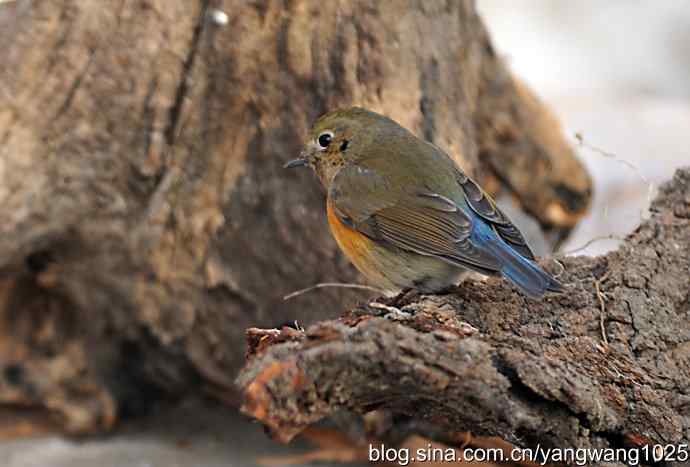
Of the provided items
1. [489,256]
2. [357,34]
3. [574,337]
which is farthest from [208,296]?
[574,337]

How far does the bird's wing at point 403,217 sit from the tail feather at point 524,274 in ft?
0.24

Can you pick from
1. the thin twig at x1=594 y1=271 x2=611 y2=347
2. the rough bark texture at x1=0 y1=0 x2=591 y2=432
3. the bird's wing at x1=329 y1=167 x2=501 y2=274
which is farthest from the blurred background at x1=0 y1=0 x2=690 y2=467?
the thin twig at x1=594 y1=271 x2=611 y2=347

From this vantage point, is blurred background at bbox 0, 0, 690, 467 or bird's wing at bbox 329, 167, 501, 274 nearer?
bird's wing at bbox 329, 167, 501, 274

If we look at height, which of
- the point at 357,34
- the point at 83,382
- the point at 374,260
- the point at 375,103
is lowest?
the point at 83,382

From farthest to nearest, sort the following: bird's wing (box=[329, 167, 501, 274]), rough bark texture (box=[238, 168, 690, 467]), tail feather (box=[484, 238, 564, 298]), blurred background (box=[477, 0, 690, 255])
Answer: blurred background (box=[477, 0, 690, 255]) → bird's wing (box=[329, 167, 501, 274]) → tail feather (box=[484, 238, 564, 298]) → rough bark texture (box=[238, 168, 690, 467])

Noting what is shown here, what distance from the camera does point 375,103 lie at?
4797 millimetres

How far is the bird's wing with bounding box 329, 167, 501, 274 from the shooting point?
370cm

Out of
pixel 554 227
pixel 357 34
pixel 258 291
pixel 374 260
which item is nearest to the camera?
pixel 374 260

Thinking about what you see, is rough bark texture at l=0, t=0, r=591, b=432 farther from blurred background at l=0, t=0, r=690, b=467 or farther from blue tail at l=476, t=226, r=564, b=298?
blue tail at l=476, t=226, r=564, b=298

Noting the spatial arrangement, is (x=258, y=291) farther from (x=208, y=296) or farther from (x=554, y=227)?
(x=554, y=227)

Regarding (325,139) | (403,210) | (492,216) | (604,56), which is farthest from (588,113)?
(403,210)

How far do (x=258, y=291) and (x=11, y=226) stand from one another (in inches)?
47.5

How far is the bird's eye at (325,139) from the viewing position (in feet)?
13.9

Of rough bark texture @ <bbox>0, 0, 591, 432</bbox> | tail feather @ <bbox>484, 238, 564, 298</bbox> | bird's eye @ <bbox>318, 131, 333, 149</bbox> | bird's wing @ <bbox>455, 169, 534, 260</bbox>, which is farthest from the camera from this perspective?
rough bark texture @ <bbox>0, 0, 591, 432</bbox>
